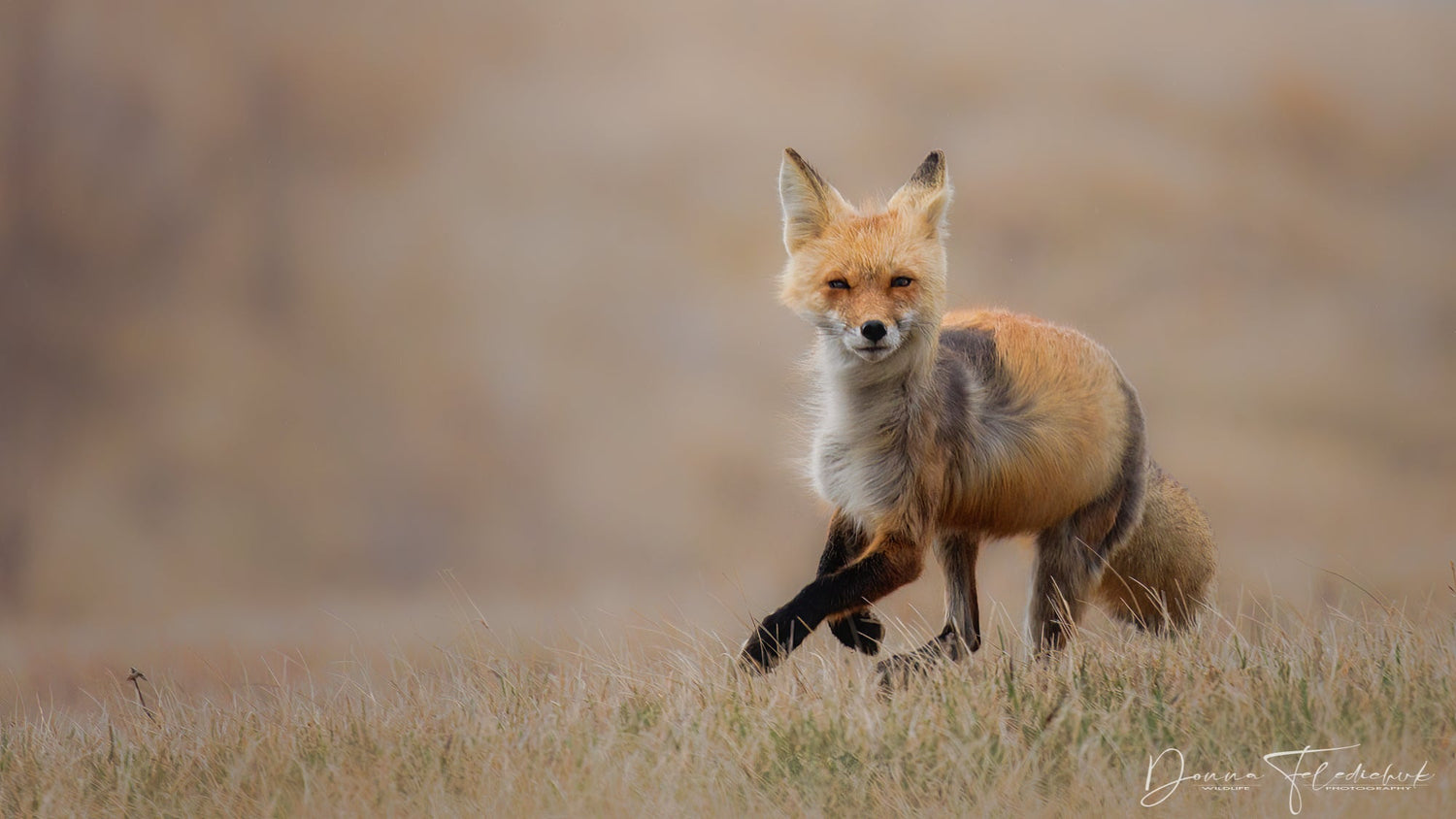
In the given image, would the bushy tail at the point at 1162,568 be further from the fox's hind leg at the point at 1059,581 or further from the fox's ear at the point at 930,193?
the fox's ear at the point at 930,193

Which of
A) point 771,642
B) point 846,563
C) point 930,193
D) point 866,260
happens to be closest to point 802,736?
point 771,642

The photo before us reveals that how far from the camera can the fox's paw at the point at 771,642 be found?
378 centimetres

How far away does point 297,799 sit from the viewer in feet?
10.9

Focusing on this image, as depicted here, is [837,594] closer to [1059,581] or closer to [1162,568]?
[1059,581]

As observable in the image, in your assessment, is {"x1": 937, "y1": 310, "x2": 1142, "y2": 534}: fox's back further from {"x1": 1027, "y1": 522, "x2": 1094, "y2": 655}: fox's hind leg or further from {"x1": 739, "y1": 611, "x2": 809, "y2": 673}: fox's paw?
{"x1": 739, "y1": 611, "x2": 809, "y2": 673}: fox's paw

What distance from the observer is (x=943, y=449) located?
161 inches

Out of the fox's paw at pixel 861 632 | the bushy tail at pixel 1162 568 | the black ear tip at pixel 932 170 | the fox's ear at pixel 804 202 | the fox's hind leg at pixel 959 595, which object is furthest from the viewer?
the bushy tail at pixel 1162 568

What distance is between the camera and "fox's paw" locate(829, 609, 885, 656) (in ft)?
14.1

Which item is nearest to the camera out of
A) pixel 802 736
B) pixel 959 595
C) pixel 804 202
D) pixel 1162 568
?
pixel 802 736

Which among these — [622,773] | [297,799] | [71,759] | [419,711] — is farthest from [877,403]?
[71,759]

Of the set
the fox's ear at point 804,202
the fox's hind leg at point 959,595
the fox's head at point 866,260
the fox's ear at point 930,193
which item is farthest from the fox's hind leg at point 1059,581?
the fox's ear at point 804,202

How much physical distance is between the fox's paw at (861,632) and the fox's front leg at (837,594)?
1.27ft

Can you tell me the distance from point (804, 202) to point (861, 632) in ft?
4.85

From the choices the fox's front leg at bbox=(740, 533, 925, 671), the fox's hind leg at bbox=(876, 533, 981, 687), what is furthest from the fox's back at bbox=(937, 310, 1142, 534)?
the fox's front leg at bbox=(740, 533, 925, 671)
